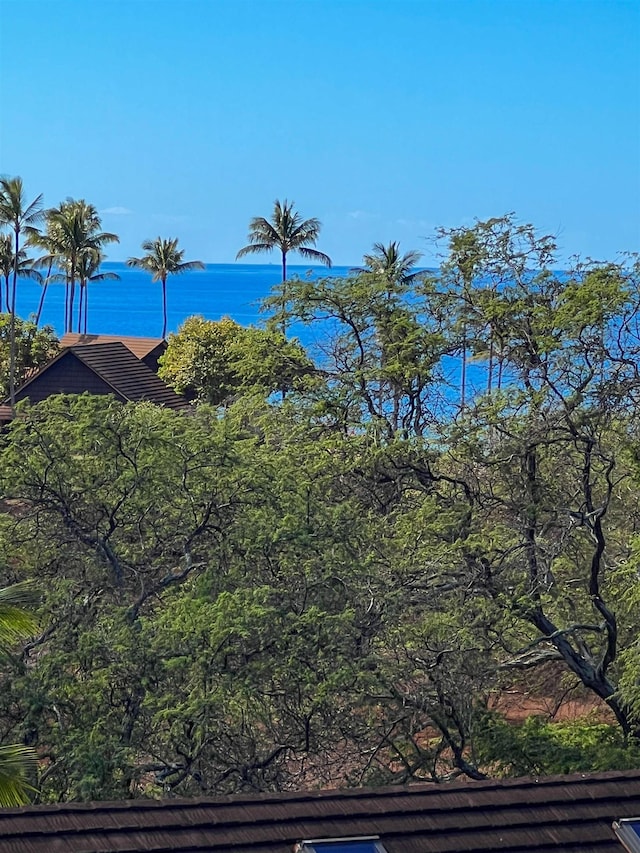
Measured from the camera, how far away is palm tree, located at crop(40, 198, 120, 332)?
4909 cm

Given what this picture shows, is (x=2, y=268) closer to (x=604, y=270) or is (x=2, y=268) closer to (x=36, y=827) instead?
(x=604, y=270)

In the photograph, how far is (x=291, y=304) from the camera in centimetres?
1805

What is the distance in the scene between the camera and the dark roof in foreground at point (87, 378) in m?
37.2

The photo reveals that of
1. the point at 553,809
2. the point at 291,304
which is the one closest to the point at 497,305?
the point at 291,304

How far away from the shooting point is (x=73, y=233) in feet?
162

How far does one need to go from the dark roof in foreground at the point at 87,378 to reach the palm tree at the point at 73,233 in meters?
11.2

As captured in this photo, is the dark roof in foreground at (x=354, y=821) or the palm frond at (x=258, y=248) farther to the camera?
the palm frond at (x=258, y=248)

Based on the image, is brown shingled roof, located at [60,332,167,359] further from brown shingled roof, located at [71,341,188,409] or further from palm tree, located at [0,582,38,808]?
palm tree, located at [0,582,38,808]

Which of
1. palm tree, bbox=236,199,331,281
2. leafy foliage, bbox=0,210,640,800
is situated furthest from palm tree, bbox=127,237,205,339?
leafy foliage, bbox=0,210,640,800

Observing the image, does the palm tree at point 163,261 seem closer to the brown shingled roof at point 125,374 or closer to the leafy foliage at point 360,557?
the brown shingled roof at point 125,374

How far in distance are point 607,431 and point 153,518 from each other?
19.4ft

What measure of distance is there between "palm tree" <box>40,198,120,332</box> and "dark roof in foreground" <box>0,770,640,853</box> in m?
42.6

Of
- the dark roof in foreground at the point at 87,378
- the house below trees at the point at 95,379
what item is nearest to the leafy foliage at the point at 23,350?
the house below trees at the point at 95,379

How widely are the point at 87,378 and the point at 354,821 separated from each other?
31776 mm
